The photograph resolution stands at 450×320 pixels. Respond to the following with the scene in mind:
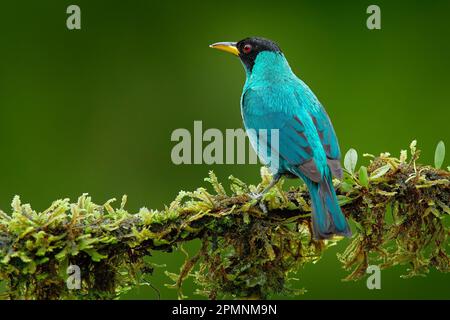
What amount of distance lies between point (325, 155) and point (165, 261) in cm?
230

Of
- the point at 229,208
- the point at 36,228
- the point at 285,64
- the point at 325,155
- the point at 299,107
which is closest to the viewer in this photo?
the point at 36,228

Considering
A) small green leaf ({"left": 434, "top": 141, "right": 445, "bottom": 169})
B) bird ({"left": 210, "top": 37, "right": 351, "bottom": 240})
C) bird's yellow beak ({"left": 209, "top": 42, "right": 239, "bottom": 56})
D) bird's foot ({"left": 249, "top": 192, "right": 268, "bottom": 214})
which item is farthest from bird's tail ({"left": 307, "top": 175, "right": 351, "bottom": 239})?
bird's yellow beak ({"left": 209, "top": 42, "right": 239, "bottom": 56})

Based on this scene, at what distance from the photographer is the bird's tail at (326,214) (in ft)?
10.5

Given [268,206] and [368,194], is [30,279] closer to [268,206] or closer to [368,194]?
[268,206]

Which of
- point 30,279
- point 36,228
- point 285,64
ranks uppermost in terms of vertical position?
point 285,64

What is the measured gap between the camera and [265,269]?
10.8 feet

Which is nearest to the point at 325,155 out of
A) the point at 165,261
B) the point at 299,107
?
the point at 299,107

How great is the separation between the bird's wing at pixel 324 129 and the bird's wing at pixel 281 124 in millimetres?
55

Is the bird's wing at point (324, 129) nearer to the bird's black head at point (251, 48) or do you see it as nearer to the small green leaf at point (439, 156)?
the small green leaf at point (439, 156)

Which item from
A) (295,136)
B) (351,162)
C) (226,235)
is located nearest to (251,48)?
(295,136)

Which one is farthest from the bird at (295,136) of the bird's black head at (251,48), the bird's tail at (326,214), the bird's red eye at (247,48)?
the bird's red eye at (247,48)

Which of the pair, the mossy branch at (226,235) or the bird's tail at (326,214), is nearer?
the mossy branch at (226,235)

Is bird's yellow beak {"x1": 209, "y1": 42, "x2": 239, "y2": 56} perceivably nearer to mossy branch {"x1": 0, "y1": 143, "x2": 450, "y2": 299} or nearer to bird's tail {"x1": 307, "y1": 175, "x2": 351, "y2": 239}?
mossy branch {"x1": 0, "y1": 143, "x2": 450, "y2": 299}

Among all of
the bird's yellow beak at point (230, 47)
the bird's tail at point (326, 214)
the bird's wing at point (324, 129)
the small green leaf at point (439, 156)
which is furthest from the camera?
the bird's yellow beak at point (230, 47)
